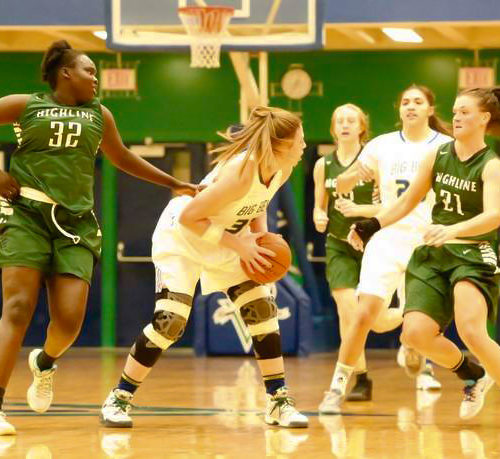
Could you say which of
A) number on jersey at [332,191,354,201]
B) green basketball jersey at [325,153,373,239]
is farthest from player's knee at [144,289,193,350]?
number on jersey at [332,191,354,201]

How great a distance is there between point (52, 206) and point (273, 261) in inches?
43.4

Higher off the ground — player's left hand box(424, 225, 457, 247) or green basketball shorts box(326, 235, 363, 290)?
player's left hand box(424, 225, 457, 247)

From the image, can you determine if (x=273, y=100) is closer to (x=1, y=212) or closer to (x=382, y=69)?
(x=382, y=69)

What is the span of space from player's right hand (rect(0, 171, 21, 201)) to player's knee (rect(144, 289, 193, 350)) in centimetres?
89

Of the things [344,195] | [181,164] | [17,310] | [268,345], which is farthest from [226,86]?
[17,310]

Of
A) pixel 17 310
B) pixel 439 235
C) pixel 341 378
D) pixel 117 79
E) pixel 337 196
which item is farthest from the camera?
pixel 117 79

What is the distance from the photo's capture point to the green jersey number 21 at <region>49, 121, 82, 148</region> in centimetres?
633

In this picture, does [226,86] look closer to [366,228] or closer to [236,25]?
[236,25]

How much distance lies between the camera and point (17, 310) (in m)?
6.23

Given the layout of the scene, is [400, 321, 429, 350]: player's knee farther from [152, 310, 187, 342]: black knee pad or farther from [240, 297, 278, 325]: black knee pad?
[152, 310, 187, 342]: black knee pad

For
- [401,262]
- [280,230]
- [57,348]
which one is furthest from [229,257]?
[280,230]

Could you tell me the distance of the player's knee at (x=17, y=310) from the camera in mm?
6227

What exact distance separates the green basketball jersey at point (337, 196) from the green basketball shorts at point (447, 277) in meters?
2.19

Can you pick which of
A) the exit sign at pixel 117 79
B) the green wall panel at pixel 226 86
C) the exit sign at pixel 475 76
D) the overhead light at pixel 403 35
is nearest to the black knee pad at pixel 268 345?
the overhead light at pixel 403 35
